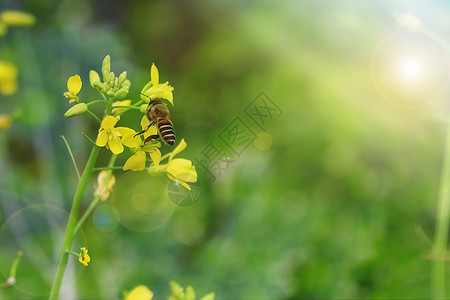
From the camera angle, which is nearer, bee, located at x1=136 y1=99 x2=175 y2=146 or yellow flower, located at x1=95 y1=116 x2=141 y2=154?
yellow flower, located at x1=95 y1=116 x2=141 y2=154

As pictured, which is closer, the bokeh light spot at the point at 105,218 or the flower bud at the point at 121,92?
the flower bud at the point at 121,92

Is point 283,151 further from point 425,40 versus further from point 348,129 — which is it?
point 425,40

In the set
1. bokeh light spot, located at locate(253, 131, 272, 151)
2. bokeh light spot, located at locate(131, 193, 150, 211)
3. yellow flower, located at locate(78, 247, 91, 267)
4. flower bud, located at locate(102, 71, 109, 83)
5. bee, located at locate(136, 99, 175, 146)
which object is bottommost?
yellow flower, located at locate(78, 247, 91, 267)

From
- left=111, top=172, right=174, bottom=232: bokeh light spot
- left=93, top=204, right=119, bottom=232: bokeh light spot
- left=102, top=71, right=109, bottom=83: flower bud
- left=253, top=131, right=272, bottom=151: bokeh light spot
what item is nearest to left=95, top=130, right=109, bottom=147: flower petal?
left=102, top=71, right=109, bottom=83: flower bud

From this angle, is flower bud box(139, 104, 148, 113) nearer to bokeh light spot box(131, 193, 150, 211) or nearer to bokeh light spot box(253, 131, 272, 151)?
bokeh light spot box(131, 193, 150, 211)

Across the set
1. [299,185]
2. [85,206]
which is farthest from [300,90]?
[85,206]

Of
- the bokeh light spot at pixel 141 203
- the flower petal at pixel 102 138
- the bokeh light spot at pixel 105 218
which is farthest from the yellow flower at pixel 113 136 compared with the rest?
the bokeh light spot at pixel 105 218

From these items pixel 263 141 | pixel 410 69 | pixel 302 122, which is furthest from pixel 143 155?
pixel 410 69

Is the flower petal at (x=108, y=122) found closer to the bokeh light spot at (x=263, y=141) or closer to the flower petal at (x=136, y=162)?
the flower petal at (x=136, y=162)
